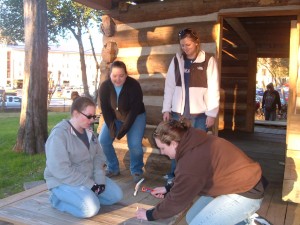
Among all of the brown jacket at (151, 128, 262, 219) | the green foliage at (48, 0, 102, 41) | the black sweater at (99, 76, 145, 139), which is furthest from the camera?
the green foliage at (48, 0, 102, 41)

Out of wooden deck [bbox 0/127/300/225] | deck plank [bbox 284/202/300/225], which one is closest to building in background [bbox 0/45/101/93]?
wooden deck [bbox 0/127/300/225]

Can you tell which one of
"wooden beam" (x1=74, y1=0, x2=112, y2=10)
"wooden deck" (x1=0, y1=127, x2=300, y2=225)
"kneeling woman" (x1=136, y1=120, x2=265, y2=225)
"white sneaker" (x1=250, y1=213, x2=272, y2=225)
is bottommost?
"wooden deck" (x1=0, y1=127, x2=300, y2=225)

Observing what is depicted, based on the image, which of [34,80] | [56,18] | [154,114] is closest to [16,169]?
[34,80]

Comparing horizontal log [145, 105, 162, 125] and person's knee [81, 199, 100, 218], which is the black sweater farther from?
person's knee [81, 199, 100, 218]

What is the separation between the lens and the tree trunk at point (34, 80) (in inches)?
321

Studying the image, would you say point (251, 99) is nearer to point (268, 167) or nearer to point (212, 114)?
point (268, 167)

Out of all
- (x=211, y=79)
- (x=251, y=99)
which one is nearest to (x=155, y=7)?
(x=211, y=79)

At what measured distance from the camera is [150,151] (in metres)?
5.50

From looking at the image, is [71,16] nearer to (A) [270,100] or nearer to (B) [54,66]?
(A) [270,100]

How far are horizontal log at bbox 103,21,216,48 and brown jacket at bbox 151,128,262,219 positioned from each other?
269cm

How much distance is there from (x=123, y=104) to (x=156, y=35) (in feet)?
4.96

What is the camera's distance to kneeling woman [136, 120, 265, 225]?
8.13 feet

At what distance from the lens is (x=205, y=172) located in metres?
2.48

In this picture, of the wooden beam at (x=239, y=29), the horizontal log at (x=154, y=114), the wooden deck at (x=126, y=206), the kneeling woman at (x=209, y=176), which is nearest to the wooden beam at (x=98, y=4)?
the horizontal log at (x=154, y=114)
